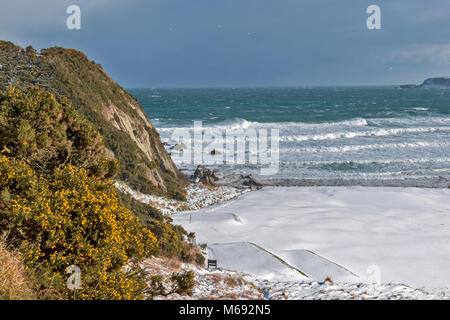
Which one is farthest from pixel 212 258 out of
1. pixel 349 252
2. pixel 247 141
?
pixel 247 141

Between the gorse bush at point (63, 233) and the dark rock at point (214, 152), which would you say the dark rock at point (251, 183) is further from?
the gorse bush at point (63, 233)

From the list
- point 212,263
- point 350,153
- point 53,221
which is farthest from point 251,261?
point 350,153

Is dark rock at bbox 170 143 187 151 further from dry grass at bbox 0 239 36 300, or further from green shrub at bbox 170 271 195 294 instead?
dry grass at bbox 0 239 36 300

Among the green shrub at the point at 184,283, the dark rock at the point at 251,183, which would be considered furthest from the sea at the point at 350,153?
the green shrub at the point at 184,283

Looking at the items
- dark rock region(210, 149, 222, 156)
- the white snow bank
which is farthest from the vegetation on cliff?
dark rock region(210, 149, 222, 156)

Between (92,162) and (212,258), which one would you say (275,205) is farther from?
(92,162)

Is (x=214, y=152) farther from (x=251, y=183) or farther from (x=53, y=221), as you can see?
(x=53, y=221)
